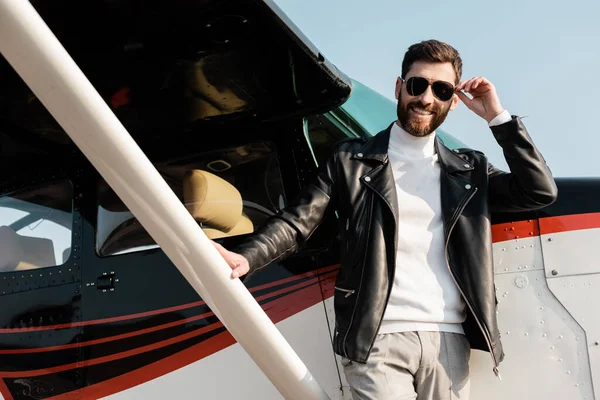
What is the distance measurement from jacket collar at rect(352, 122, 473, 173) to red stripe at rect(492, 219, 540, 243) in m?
0.38

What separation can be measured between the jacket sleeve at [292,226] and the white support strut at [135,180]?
22 cm

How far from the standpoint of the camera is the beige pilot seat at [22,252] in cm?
367

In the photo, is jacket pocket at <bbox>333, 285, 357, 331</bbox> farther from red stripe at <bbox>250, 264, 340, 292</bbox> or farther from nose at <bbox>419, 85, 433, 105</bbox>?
nose at <bbox>419, 85, 433, 105</bbox>

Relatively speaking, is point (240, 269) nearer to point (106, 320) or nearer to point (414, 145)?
point (414, 145)

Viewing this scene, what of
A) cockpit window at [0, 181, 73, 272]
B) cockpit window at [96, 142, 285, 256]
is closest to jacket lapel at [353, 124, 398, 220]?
cockpit window at [96, 142, 285, 256]

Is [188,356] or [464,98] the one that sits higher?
[464,98]

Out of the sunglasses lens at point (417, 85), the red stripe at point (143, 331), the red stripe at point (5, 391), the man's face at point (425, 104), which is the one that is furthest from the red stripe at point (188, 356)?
the sunglasses lens at point (417, 85)

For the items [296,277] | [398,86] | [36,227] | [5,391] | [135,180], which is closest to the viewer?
[135,180]

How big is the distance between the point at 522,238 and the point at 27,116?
2527 millimetres

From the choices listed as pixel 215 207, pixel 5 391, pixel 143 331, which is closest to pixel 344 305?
pixel 215 207

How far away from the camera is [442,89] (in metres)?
2.44

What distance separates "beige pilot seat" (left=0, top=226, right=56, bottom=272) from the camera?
12.0 feet

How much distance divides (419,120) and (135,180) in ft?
3.65

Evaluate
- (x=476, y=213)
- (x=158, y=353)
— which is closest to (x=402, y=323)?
(x=476, y=213)
